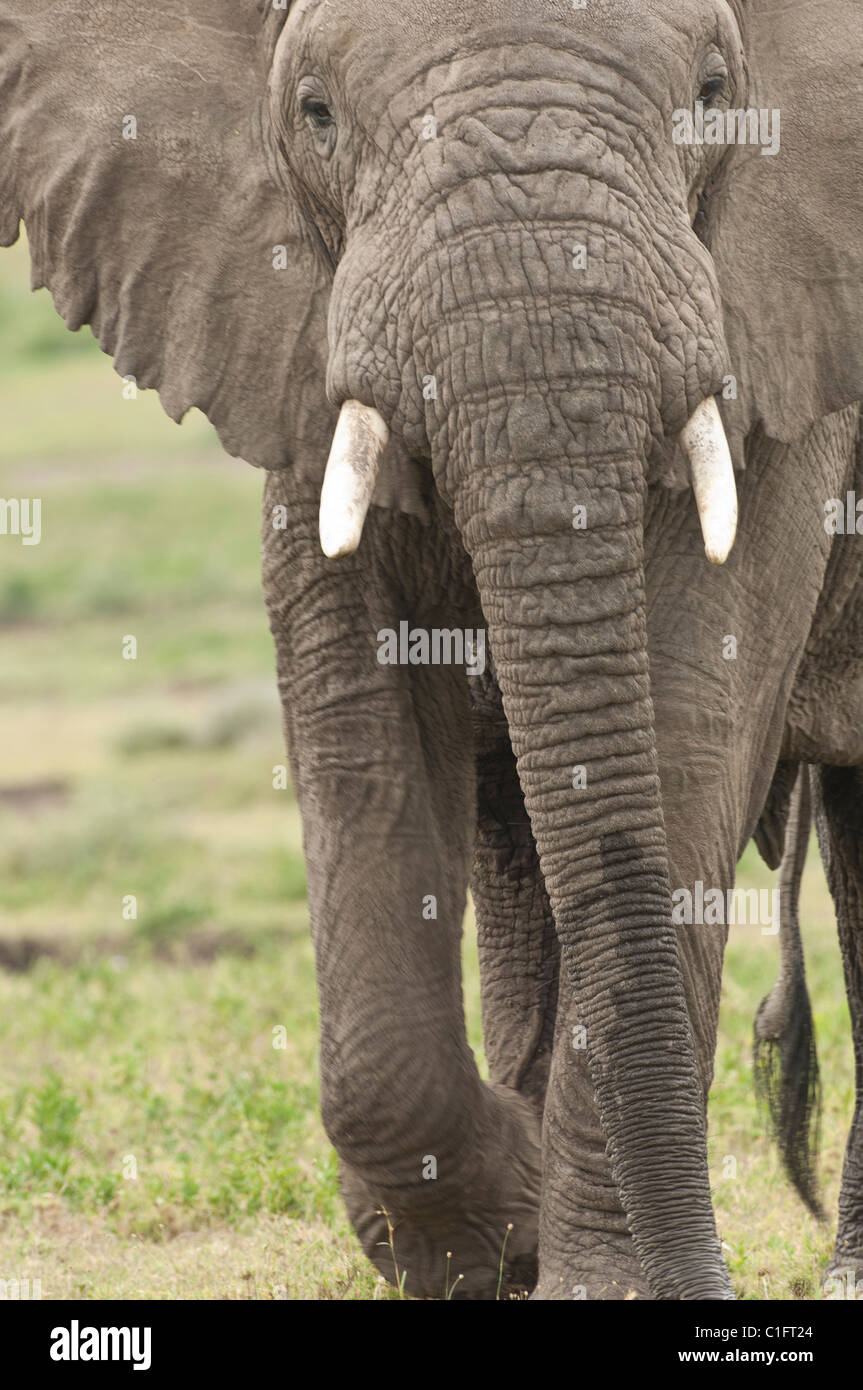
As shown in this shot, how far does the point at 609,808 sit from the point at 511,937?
221 centimetres

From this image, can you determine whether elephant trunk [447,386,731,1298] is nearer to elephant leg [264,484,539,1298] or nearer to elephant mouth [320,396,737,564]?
elephant mouth [320,396,737,564]

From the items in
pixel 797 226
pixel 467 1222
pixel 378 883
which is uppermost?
pixel 797 226

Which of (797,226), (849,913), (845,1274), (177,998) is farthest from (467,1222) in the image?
(177,998)

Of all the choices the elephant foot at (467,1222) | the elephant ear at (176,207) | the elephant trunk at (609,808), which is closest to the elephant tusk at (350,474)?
the elephant trunk at (609,808)

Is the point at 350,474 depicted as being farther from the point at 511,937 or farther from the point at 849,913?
the point at 849,913

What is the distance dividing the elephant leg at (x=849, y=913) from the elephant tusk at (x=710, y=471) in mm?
1950

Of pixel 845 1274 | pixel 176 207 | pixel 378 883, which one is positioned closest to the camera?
pixel 176 207

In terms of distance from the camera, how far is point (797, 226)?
4.63m

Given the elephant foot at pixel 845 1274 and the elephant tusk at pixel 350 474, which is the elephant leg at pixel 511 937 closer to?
the elephant foot at pixel 845 1274

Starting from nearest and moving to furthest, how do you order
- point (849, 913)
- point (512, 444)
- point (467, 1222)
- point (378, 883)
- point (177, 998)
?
point (512, 444)
point (378, 883)
point (467, 1222)
point (849, 913)
point (177, 998)

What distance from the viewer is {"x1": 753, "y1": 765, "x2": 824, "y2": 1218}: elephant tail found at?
20.8 ft

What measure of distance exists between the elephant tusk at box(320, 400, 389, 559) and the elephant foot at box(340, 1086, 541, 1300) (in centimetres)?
164

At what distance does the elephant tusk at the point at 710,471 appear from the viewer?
13.5 ft

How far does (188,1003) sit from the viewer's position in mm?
8672
